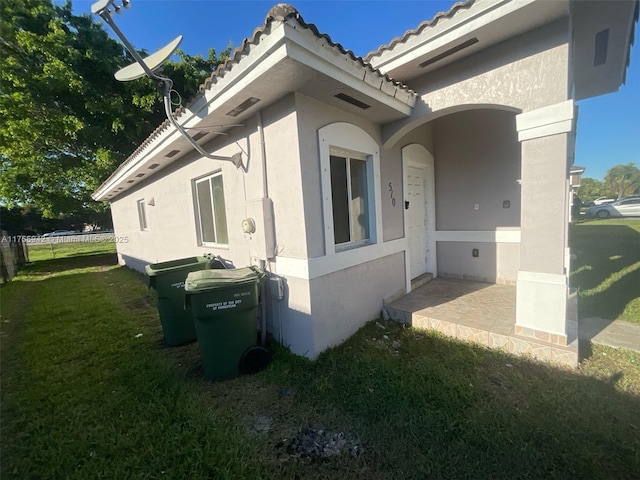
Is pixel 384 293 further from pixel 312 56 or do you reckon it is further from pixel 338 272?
pixel 312 56

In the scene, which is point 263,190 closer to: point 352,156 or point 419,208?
point 352,156

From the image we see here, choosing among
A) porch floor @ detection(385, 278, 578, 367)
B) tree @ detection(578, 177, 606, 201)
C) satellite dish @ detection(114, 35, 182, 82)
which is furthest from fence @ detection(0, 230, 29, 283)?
tree @ detection(578, 177, 606, 201)

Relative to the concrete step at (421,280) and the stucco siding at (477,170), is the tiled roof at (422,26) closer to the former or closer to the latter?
the stucco siding at (477,170)

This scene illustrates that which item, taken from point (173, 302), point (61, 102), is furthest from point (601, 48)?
point (61, 102)

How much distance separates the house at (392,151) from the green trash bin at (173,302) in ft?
3.57

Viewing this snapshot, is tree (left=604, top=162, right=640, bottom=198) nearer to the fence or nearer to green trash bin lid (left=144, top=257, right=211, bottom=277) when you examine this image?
green trash bin lid (left=144, top=257, right=211, bottom=277)

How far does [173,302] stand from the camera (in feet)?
14.2

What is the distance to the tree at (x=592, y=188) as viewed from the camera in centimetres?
6638

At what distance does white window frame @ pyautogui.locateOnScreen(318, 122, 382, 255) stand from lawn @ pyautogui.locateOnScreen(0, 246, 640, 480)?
5.08 feet

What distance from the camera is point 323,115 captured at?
12.4 ft

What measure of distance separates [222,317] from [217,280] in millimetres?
457

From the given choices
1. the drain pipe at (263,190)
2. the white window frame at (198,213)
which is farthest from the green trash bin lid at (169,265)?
the drain pipe at (263,190)

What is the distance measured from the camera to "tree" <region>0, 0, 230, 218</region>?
10.9m

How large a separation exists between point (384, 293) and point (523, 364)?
2.12 meters
